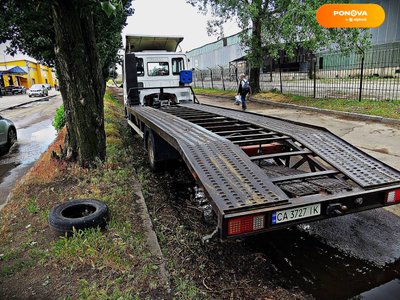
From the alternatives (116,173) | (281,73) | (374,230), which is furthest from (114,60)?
(374,230)

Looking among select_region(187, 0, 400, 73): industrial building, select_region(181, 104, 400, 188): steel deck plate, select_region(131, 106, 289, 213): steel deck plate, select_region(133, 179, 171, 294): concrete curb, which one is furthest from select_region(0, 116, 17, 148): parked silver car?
select_region(181, 104, 400, 188): steel deck plate

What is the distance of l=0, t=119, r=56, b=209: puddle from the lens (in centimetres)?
717

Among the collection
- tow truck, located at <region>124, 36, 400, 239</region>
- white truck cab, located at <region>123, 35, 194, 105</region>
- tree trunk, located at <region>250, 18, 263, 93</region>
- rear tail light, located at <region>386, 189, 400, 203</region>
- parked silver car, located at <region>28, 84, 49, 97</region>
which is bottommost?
rear tail light, located at <region>386, 189, 400, 203</region>

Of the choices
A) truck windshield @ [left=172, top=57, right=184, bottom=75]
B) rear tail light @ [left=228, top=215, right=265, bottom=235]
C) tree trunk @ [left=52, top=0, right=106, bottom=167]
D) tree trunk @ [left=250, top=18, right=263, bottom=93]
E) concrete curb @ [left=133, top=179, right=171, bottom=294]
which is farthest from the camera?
tree trunk @ [left=250, top=18, right=263, bottom=93]

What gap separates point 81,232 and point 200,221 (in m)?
1.60

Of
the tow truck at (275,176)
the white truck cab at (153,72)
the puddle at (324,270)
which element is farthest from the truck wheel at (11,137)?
the puddle at (324,270)

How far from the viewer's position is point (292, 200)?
9.52ft

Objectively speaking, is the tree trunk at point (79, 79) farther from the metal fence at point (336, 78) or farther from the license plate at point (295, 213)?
the metal fence at point (336, 78)

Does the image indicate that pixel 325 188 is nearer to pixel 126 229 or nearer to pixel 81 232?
pixel 126 229

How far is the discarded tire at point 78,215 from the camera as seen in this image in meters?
3.62

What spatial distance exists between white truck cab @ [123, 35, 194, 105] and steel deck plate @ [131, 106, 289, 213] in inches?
218

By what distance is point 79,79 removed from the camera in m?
5.70

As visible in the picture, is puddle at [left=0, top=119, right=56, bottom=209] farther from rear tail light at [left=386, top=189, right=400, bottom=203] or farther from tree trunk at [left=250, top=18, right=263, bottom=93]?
tree trunk at [left=250, top=18, right=263, bottom=93]

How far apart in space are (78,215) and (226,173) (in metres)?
2.15
